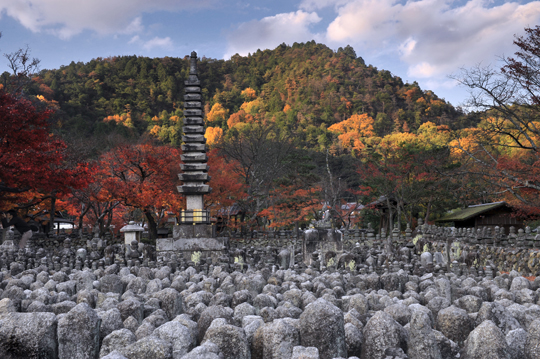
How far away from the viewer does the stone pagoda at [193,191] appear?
624 inches

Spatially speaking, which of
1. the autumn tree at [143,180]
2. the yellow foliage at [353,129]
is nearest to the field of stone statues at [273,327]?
the autumn tree at [143,180]

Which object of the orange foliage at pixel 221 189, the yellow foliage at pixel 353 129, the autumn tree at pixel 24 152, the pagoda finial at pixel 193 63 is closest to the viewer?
the autumn tree at pixel 24 152

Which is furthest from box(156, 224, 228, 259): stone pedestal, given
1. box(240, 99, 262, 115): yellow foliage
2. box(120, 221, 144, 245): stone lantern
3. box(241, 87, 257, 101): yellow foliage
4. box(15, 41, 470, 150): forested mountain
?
box(241, 87, 257, 101): yellow foliage

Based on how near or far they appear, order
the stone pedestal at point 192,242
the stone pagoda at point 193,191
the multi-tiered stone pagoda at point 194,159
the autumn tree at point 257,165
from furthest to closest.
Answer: the autumn tree at point 257,165
the multi-tiered stone pagoda at point 194,159
the stone pagoda at point 193,191
the stone pedestal at point 192,242

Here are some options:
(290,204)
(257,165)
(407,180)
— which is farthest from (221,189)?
(407,180)

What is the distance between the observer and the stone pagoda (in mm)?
15844

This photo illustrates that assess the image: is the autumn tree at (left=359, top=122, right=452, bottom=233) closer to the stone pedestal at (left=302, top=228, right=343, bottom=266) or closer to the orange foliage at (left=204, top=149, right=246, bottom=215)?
the orange foliage at (left=204, top=149, right=246, bottom=215)

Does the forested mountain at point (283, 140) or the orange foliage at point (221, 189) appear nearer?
the forested mountain at point (283, 140)

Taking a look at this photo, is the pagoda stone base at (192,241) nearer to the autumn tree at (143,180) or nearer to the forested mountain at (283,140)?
the forested mountain at (283,140)

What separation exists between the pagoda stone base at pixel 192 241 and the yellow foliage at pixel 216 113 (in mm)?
49781

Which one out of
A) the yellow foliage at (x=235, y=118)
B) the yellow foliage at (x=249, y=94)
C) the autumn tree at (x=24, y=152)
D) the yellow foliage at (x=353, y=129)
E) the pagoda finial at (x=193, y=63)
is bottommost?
the autumn tree at (x=24, y=152)

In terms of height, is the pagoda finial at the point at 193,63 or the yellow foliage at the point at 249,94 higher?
the yellow foliage at the point at 249,94

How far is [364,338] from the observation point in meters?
3.64

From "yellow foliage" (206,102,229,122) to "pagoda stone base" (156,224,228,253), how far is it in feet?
163
